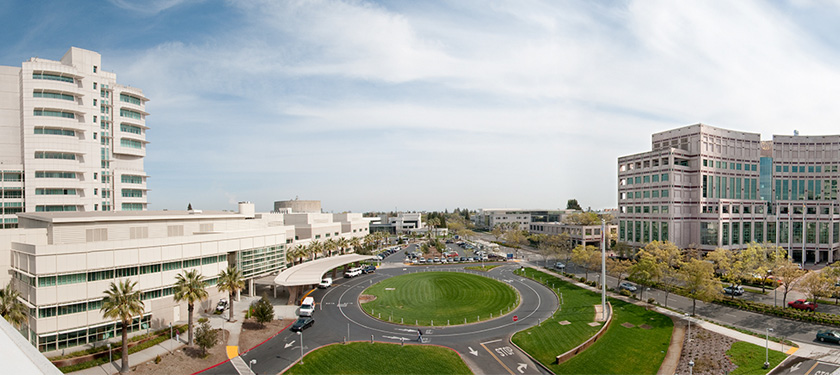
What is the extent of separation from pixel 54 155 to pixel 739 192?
130597 mm

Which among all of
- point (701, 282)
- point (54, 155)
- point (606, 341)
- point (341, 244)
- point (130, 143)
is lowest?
point (606, 341)

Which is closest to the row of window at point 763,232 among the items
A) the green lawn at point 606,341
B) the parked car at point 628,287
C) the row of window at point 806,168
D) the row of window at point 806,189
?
the row of window at point 806,189

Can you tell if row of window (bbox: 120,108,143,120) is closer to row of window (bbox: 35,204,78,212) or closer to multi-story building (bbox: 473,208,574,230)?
row of window (bbox: 35,204,78,212)

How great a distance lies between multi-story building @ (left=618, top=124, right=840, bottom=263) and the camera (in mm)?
79938

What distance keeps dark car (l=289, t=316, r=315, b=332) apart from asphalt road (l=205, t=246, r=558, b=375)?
24.5 inches

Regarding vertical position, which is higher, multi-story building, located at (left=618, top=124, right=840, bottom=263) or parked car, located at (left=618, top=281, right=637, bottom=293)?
multi-story building, located at (left=618, top=124, right=840, bottom=263)

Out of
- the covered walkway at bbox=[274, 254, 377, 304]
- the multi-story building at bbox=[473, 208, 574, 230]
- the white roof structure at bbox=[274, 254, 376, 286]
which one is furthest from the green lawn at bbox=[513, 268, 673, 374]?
the multi-story building at bbox=[473, 208, 574, 230]

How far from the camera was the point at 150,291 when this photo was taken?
41.9m

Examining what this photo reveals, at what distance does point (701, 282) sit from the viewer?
4506cm

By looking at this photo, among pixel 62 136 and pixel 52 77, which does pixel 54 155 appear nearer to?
pixel 62 136

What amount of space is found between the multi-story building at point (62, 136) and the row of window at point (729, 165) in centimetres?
11487

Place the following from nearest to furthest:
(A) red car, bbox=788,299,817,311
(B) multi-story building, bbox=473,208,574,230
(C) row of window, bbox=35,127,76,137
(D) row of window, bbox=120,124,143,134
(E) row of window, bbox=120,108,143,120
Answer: (A) red car, bbox=788,299,817,311 → (C) row of window, bbox=35,127,76,137 → (E) row of window, bbox=120,108,143,120 → (D) row of window, bbox=120,124,143,134 → (B) multi-story building, bbox=473,208,574,230

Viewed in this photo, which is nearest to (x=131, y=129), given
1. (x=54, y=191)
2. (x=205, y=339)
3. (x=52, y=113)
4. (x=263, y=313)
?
(x=52, y=113)

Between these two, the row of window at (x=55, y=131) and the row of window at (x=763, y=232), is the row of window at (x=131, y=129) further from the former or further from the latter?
the row of window at (x=763, y=232)
